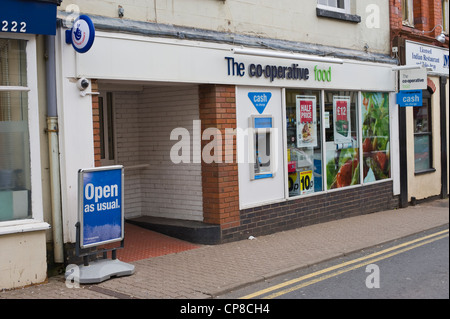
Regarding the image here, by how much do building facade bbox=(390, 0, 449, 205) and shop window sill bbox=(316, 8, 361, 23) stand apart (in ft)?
5.75

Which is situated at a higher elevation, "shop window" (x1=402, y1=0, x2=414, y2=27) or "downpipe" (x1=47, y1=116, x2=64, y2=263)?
"shop window" (x1=402, y1=0, x2=414, y2=27)

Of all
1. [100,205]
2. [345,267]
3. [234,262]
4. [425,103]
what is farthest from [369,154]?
[100,205]

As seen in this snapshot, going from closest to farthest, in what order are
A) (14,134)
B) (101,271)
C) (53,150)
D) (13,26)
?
(13,26), (14,134), (101,271), (53,150)

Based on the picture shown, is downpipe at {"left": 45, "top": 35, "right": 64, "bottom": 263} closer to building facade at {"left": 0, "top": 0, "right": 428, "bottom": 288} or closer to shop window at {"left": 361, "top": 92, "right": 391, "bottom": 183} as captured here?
building facade at {"left": 0, "top": 0, "right": 428, "bottom": 288}

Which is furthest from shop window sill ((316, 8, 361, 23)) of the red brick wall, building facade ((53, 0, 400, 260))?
the red brick wall

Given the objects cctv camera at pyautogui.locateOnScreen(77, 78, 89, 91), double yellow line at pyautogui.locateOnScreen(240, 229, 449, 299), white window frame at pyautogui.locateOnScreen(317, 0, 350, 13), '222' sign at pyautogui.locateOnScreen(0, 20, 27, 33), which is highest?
white window frame at pyautogui.locateOnScreen(317, 0, 350, 13)

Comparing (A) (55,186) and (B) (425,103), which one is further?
(B) (425,103)

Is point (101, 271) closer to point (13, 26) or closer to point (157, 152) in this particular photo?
point (13, 26)

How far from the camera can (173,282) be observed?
7.18m

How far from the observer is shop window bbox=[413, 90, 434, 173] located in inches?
603

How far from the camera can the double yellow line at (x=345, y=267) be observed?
22.6ft

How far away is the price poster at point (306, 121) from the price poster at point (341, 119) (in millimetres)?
820

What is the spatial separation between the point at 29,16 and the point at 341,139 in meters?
7.75

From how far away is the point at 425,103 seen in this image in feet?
51.1
